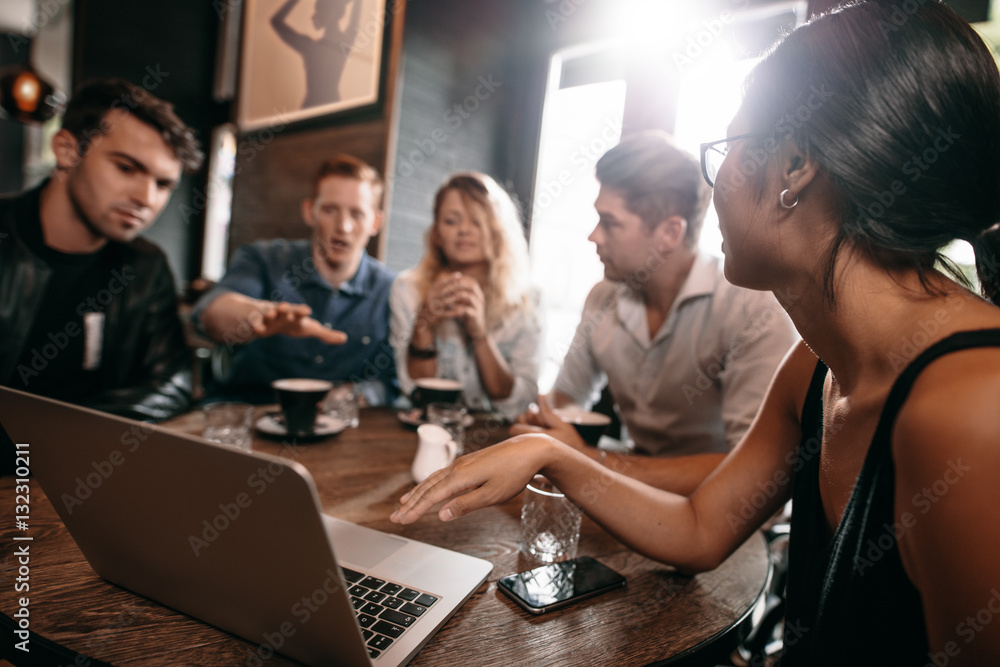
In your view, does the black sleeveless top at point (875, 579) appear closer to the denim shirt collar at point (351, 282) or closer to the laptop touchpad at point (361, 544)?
the laptop touchpad at point (361, 544)

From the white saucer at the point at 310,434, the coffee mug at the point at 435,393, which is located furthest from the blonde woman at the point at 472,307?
the white saucer at the point at 310,434

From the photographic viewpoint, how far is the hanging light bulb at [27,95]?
4.18 meters

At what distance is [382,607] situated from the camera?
0.67m

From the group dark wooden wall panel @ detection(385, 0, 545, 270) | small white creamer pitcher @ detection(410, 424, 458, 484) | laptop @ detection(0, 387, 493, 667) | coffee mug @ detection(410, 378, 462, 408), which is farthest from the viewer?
dark wooden wall panel @ detection(385, 0, 545, 270)

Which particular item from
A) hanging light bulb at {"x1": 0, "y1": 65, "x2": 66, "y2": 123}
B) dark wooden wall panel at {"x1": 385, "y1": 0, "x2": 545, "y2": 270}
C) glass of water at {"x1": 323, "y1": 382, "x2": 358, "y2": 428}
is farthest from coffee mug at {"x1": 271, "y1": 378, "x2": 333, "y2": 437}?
hanging light bulb at {"x1": 0, "y1": 65, "x2": 66, "y2": 123}

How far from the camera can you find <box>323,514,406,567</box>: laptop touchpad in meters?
0.79

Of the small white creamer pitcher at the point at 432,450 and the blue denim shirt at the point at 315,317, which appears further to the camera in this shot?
the blue denim shirt at the point at 315,317

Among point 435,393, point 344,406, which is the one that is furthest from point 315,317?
point 435,393

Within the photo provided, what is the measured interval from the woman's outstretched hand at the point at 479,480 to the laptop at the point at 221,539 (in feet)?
0.35

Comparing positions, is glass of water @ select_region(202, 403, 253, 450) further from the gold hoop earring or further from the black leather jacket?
the gold hoop earring

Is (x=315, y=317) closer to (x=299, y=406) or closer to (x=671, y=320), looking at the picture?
(x=299, y=406)

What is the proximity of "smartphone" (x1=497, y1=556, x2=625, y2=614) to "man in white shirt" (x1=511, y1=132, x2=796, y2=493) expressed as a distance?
670 millimetres

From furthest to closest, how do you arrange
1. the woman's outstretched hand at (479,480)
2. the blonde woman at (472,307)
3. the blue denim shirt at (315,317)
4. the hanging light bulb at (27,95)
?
the hanging light bulb at (27,95), the blue denim shirt at (315,317), the blonde woman at (472,307), the woman's outstretched hand at (479,480)

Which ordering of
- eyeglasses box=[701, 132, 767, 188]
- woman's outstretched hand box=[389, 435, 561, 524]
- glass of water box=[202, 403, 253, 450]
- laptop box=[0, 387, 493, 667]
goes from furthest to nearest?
glass of water box=[202, 403, 253, 450] < eyeglasses box=[701, 132, 767, 188] < woman's outstretched hand box=[389, 435, 561, 524] < laptop box=[0, 387, 493, 667]
